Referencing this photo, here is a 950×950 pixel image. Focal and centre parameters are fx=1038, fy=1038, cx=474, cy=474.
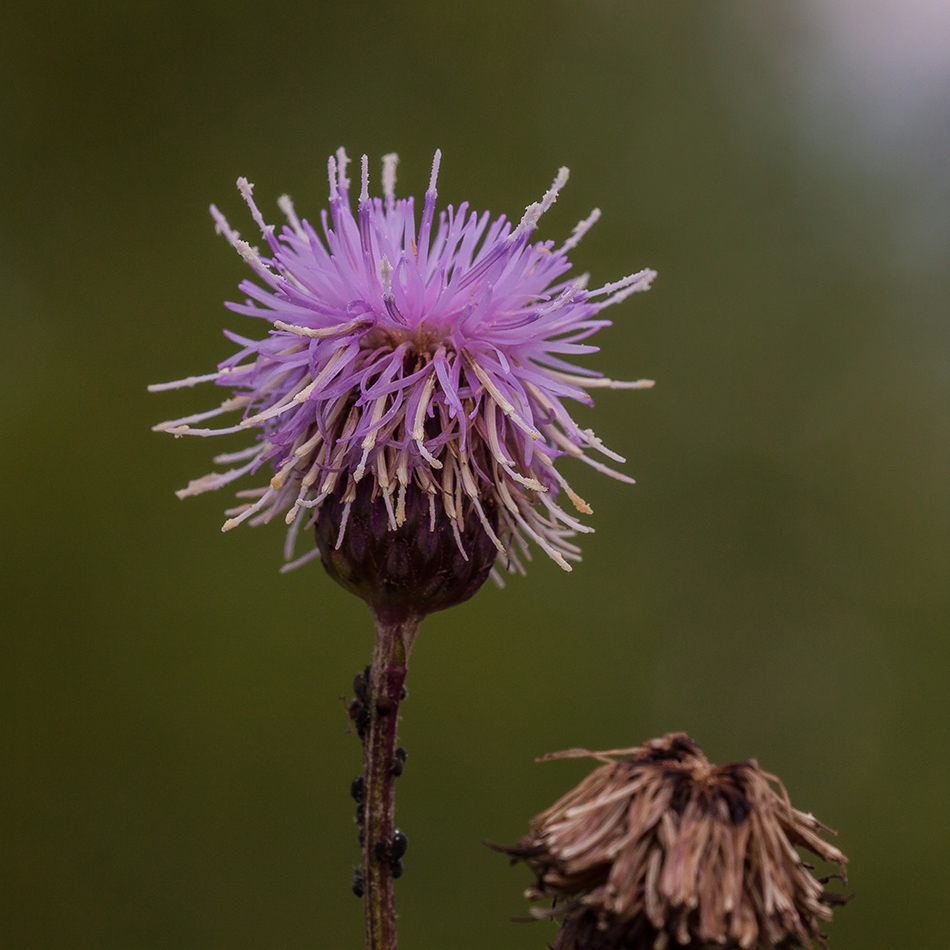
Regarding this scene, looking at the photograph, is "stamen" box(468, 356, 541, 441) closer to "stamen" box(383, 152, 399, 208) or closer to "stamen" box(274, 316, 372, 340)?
"stamen" box(274, 316, 372, 340)

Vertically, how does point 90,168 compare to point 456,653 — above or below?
above

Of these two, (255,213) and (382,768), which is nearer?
(382,768)

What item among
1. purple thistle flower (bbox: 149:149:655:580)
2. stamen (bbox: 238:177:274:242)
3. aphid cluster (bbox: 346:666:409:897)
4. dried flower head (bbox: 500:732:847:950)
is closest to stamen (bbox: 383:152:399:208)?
purple thistle flower (bbox: 149:149:655:580)

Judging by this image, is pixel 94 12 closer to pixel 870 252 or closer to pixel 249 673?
pixel 249 673

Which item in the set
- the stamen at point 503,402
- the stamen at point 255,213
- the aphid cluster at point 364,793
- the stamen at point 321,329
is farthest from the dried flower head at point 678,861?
the stamen at point 255,213

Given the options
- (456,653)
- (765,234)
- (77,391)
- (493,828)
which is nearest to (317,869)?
(493,828)

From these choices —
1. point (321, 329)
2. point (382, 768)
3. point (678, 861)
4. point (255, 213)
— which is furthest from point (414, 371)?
point (678, 861)

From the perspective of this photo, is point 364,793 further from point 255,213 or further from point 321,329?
point 255,213
